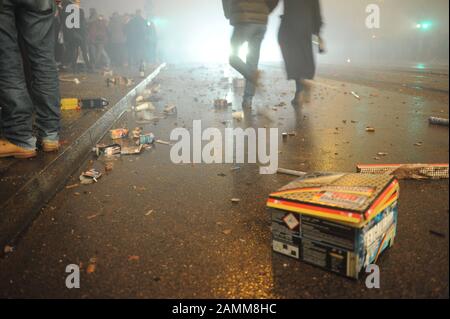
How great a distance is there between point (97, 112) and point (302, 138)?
279 centimetres

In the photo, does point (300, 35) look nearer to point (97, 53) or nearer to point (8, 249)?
point (8, 249)

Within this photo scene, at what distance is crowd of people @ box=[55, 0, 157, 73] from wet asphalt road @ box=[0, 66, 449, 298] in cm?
861

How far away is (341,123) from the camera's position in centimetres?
514

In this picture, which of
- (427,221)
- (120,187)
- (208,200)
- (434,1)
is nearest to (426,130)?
(427,221)

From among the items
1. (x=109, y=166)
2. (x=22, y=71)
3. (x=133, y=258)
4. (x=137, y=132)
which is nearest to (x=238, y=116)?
(x=137, y=132)

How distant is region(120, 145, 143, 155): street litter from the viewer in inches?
152

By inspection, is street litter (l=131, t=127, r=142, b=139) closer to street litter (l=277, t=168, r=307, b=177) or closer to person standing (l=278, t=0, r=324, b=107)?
street litter (l=277, t=168, r=307, b=177)

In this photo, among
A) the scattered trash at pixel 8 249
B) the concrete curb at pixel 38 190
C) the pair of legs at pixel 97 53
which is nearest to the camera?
the scattered trash at pixel 8 249

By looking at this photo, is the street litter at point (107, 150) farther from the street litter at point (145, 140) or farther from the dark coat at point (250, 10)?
the dark coat at point (250, 10)

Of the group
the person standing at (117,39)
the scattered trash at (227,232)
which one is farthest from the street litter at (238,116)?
the person standing at (117,39)

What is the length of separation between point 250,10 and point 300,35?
90 cm

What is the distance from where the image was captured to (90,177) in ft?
10.1

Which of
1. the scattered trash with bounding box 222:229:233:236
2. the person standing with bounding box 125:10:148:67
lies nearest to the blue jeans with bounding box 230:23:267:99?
the scattered trash with bounding box 222:229:233:236

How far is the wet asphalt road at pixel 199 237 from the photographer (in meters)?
1.58
